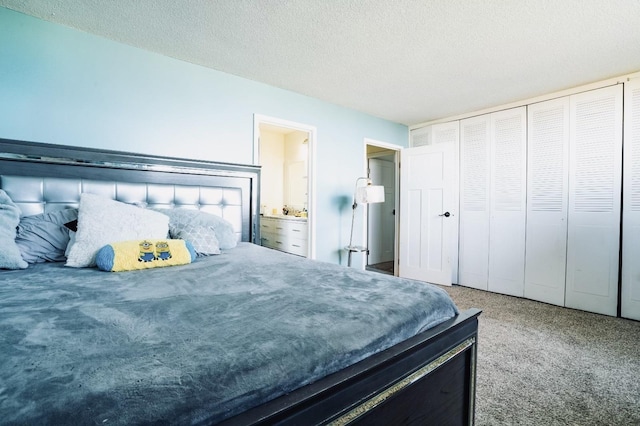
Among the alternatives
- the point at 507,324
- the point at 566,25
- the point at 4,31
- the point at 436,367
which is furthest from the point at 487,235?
the point at 4,31

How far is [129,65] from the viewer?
2.39 metres

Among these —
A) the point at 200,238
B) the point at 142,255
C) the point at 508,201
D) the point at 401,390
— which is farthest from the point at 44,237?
the point at 508,201

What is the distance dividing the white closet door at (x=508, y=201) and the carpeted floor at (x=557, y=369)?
717 mm

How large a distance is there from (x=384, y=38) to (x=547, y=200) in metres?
2.71

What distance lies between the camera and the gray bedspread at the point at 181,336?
1.67 feet

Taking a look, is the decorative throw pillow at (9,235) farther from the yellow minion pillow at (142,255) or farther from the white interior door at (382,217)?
the white interior door at (382,217)

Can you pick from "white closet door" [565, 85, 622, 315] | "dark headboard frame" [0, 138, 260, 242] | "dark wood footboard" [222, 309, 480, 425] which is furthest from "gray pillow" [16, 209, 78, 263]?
"white closet door" [565, 85, 622, 315]

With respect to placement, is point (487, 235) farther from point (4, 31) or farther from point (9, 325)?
point (4, 31)

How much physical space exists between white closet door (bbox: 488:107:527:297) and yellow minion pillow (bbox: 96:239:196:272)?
3.69m

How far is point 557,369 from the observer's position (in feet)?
6.36

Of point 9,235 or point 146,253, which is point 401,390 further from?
point 9,235

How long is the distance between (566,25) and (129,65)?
3.33 meters

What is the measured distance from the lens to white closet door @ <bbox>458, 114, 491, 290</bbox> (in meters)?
3.95

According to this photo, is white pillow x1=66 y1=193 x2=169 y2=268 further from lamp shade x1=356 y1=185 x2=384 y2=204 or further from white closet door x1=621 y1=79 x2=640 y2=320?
white closet door x1=621 y1=79 x2=640 y2=320
